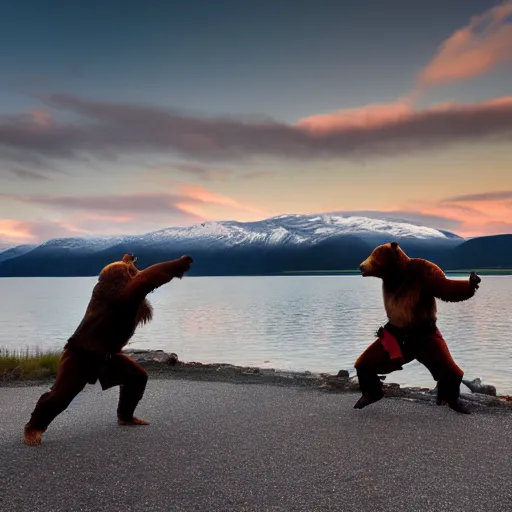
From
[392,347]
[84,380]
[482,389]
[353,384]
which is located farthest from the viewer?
[482,389]

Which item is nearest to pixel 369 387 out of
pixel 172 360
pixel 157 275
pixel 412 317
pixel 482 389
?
pixel 412 317

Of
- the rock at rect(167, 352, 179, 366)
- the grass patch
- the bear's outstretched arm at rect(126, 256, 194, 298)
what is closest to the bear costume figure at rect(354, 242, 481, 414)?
the bear's outstretched arm at rect(126, 256, 194, 298)

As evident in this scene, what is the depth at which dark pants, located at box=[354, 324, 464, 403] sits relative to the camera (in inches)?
271

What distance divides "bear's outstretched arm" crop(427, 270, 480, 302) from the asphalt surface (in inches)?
53.9

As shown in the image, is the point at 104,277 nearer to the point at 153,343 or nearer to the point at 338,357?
the point at 338,357

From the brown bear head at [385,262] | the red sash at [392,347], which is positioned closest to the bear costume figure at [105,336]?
the brown bear head at [385,262]

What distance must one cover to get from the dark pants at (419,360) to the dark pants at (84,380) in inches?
105

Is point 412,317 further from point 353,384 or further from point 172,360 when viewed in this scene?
point 172,360

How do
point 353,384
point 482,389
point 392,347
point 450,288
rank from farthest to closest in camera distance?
point 482,389
point 353,384
point 392,347
point 450,288

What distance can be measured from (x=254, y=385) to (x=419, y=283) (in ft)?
11.2

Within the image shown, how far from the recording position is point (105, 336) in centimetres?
604

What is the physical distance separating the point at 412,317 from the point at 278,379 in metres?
3.51

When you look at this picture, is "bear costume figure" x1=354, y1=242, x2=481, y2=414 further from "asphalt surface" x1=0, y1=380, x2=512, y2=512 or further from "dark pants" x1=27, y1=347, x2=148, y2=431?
"dark pants" x1=27, y1=347, x2=148, y2=431

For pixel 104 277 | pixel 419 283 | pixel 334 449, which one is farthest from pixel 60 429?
pixel 419 283
